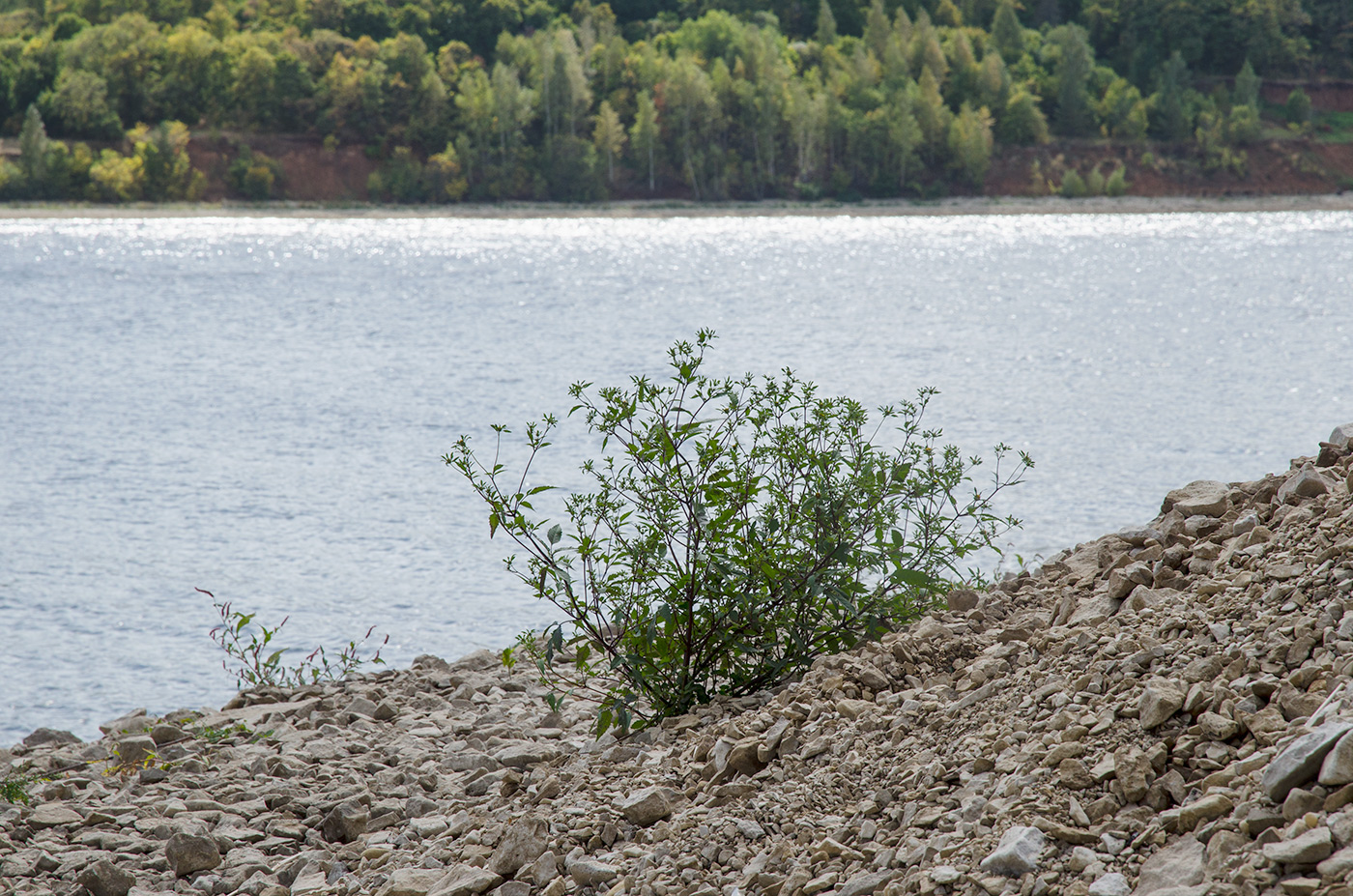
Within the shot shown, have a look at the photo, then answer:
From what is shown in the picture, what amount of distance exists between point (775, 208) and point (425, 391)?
66895 mm

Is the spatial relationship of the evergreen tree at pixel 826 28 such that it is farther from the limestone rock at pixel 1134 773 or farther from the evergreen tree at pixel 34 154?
the limestone rock at pixel 1134 773

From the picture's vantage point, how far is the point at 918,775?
3.03 metres

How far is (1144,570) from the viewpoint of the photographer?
3697 millimetres

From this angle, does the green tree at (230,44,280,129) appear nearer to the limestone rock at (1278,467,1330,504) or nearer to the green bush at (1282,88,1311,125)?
the green bush at (1282,88,1311,125)

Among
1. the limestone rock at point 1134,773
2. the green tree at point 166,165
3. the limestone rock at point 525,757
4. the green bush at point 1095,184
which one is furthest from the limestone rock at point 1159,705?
the green bush at point 1095,184

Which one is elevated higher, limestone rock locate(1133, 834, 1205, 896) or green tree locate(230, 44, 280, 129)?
green tree locate(230, 44, 280, 129)

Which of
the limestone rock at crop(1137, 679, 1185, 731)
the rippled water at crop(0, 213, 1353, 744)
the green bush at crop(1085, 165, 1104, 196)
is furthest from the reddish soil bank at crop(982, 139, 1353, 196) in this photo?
the limestone rock at crop(1137, 679, 1185, 731)

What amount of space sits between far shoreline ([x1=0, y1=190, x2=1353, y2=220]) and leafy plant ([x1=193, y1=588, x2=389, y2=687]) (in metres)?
72.5

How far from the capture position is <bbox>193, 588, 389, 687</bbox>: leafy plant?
6.49 metres

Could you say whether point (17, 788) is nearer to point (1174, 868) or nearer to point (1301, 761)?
point (1174, 868)

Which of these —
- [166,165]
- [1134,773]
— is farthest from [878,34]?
[1134,773]

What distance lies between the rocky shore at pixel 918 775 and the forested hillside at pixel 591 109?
80292 millimetres

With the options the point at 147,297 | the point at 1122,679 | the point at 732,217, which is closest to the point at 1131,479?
the point at 1122,679

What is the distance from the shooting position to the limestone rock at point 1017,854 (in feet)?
7.94
